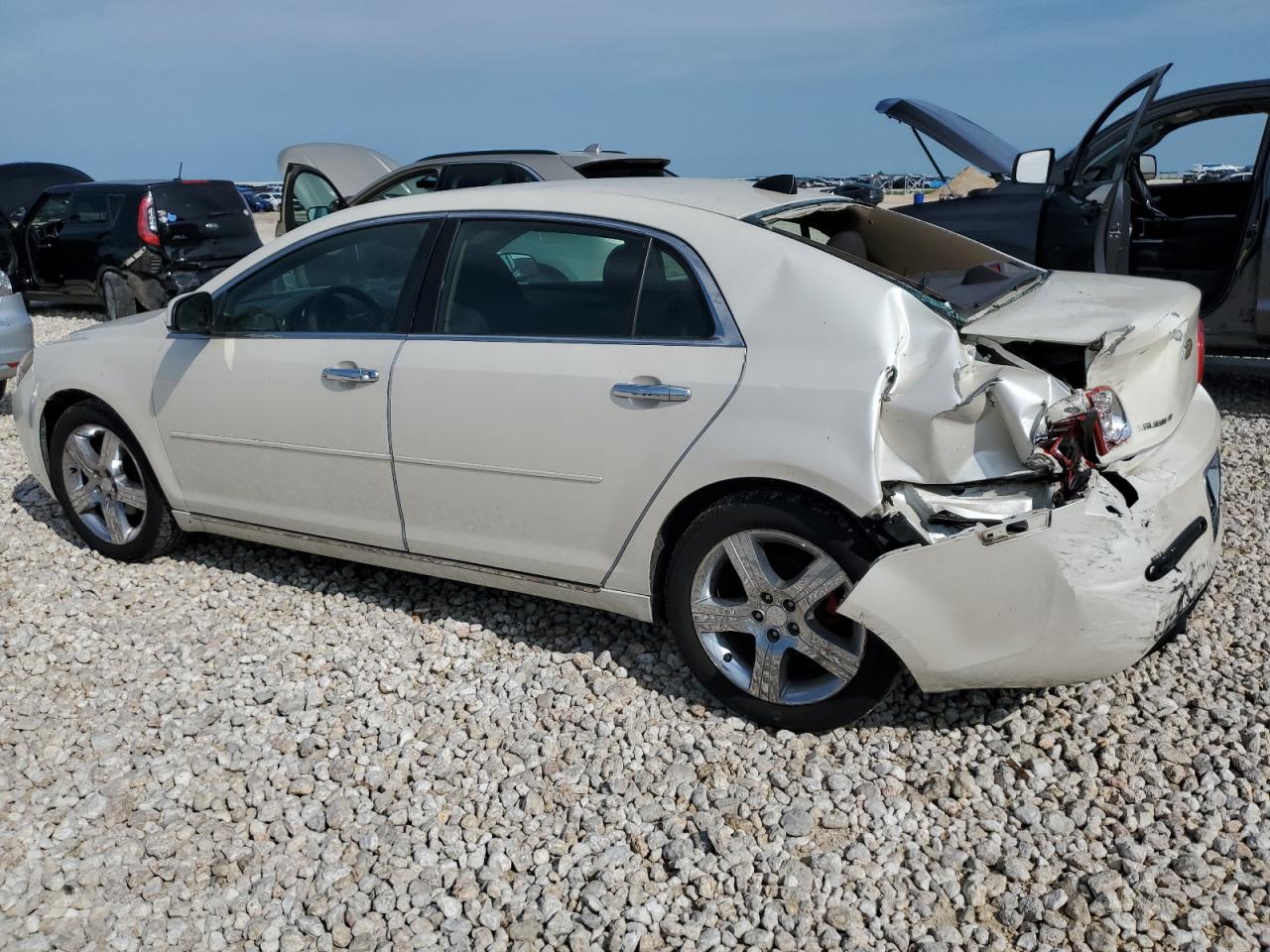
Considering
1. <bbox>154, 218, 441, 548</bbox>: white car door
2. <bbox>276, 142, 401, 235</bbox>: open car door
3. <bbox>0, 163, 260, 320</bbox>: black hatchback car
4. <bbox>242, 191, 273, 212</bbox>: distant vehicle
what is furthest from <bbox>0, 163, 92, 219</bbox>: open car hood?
<bbox>242, 191, 273, 212</bbox>: distant vehicle

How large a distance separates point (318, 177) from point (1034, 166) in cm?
684

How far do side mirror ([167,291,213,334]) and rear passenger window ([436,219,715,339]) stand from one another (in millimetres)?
1066

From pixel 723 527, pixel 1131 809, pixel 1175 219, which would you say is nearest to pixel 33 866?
pixel 723 527

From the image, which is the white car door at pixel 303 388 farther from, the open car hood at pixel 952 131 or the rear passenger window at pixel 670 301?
the open car hood at pixel 952 131

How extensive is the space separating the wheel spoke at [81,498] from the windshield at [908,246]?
10.8 ft

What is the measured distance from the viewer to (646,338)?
3.44m

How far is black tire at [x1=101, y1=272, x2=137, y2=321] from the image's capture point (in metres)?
11.8

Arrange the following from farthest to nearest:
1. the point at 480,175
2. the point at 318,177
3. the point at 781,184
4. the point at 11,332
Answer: the point at 318,177 < the point at 480,175 < the point at 11,332 < the point at 781,184

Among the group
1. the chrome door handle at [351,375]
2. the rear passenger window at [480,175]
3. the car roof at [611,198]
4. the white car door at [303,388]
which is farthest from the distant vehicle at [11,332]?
the chrome door handle at [351,375]

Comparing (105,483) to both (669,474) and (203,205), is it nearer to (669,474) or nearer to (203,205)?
(669,474)

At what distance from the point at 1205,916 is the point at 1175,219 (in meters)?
5.72

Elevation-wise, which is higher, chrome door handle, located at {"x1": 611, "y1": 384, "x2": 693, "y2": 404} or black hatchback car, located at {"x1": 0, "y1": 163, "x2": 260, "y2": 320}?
chrome door handle, located at {"x1": 611, "y1": 384, "x2": 693, "y2": 404}

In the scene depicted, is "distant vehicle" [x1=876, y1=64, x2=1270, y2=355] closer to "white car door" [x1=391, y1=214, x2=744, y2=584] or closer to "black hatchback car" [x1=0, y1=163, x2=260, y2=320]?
"white car door" [x1=391, y1=214, x2=744, y2=584]

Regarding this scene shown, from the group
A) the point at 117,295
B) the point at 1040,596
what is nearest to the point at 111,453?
the point at 1040,596
